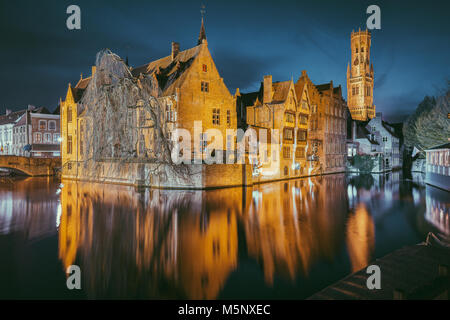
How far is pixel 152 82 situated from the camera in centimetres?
2502

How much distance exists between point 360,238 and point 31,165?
56.4m

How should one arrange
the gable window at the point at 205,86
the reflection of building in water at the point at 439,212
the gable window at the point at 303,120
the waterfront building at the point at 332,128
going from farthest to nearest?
the waterfront building at the point at 332,128, the gable window at the point at 303,120, the gable window at the point at 205,86, the reflection of building in water at the point at 439,212

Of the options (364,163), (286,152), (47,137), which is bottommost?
(364,163)

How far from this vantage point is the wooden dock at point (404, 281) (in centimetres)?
755

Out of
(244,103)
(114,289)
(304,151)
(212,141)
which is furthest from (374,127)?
(114,289)

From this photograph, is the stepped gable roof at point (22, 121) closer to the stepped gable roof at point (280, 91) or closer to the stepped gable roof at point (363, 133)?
the stepped gable roof at point (280, 91)

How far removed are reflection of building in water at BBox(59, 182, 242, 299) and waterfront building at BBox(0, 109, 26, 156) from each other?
60.4 meters

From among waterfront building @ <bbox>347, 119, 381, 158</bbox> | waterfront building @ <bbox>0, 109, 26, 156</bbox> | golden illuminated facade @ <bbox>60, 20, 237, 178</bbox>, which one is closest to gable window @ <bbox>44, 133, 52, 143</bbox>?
waterfront building @ <bbox>0, 109, 26, 156</bbox>

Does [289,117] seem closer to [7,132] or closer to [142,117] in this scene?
[142,117]

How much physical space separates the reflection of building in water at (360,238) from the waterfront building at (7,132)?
76.0m

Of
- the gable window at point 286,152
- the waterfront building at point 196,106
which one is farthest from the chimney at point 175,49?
the gable window at point 286,152

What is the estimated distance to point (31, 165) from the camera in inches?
2137

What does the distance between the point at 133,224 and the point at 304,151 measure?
39494mm

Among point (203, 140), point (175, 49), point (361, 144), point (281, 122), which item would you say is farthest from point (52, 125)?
point (361, 144)
